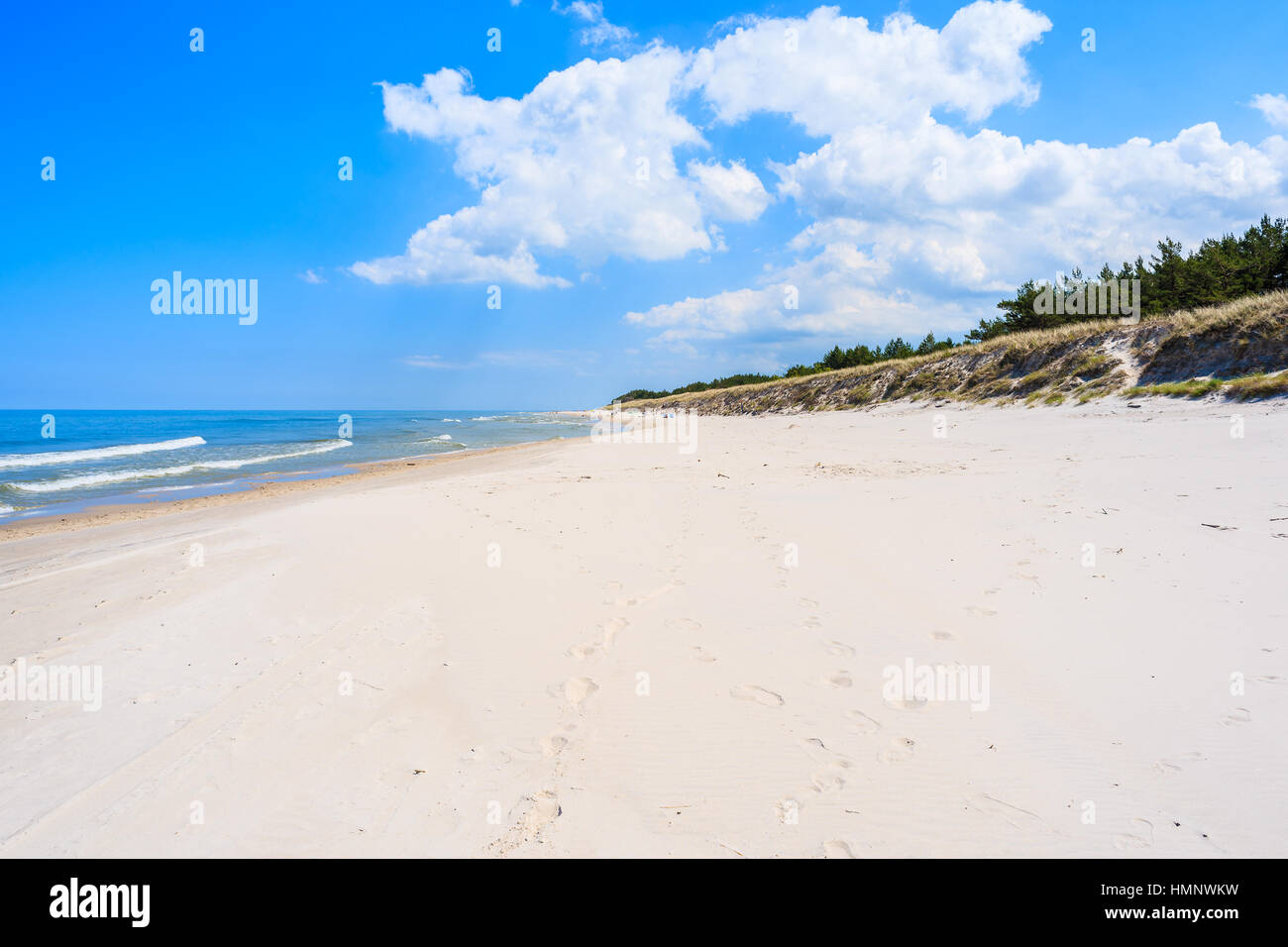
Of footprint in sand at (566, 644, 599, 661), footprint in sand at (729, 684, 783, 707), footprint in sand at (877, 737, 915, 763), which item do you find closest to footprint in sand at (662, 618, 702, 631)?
footprint in sand at (566, 644, 599, 661)

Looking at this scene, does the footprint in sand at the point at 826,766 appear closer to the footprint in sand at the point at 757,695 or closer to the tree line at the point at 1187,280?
the footprint in sand at the point at 757,695

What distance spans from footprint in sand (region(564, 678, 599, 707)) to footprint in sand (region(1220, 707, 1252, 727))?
405cm

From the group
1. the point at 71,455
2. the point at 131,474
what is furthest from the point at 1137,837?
the point at 71,455

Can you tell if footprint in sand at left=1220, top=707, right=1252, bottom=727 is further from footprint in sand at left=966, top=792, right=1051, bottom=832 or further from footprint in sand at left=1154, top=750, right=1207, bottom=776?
footprint in sand at left=966, top=792, right=1051, bottom=832

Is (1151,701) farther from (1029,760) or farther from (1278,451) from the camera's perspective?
(1278,451)

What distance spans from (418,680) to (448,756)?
1196mm

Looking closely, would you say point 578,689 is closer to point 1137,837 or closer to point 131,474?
point 1137,837

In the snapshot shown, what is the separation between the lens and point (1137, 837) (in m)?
2.62

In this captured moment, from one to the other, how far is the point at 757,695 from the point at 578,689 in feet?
4.51

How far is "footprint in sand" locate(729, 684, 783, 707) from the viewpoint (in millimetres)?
3936

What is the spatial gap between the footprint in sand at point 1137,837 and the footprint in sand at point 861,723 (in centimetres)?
122

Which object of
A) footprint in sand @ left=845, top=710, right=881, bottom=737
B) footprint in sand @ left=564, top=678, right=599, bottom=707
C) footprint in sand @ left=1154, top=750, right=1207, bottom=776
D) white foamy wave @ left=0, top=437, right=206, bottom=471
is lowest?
footprint in sand @ left=564, top=678, right=599, bottom=707

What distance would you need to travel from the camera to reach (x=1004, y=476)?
10.7 metres

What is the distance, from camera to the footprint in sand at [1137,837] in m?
2.58
